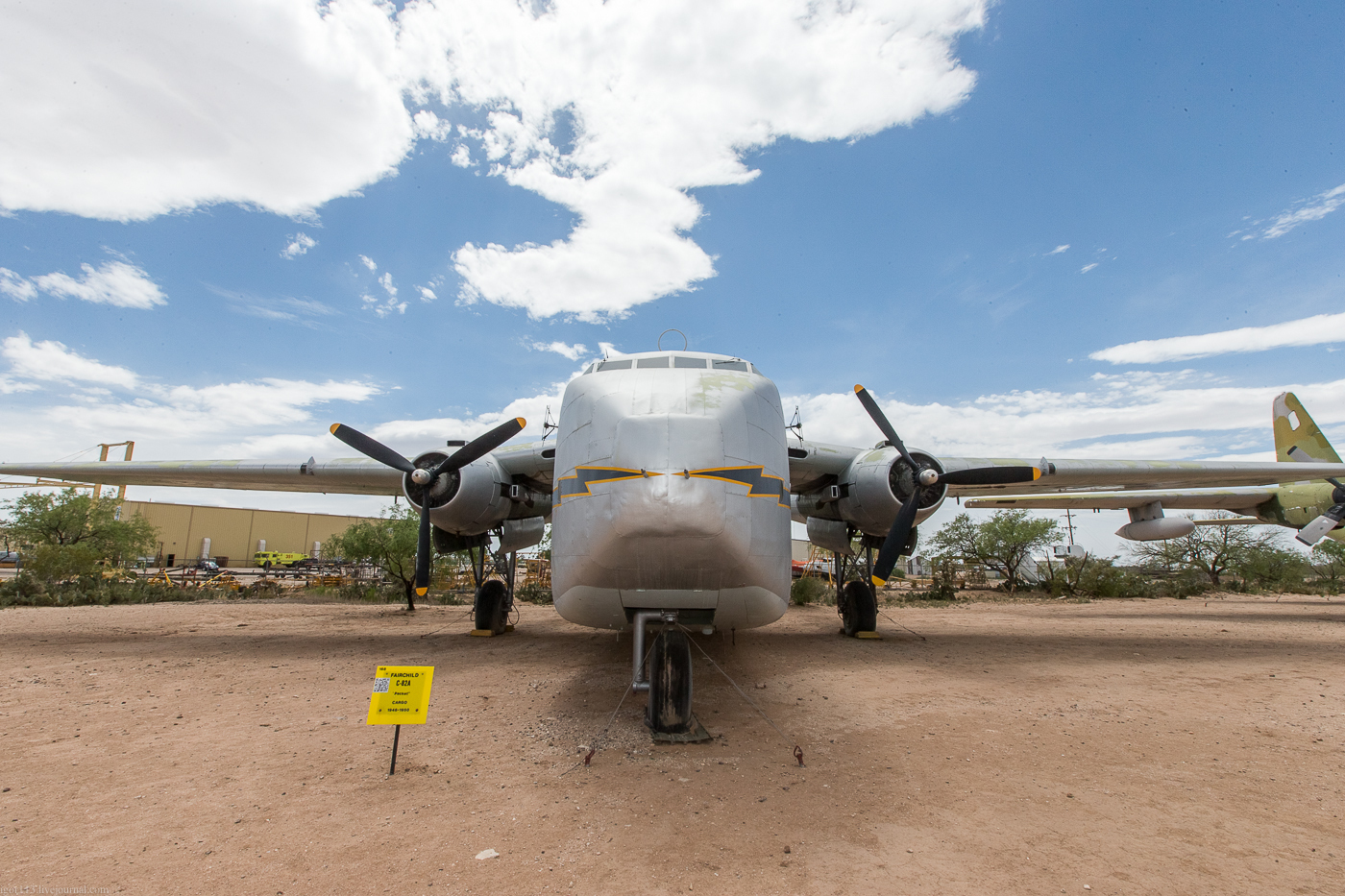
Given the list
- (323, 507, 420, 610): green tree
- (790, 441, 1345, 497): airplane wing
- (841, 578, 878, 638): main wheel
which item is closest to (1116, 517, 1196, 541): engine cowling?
(790, 441, 1345, 497): airplane wing

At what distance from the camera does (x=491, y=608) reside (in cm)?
1309

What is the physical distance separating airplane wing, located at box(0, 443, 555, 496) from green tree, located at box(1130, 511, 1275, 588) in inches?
1295

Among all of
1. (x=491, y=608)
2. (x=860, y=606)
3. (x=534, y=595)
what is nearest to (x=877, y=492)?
(x=860, y=606)

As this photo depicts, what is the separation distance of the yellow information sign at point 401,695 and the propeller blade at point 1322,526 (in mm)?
21701

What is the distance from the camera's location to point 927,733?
20.3 ft

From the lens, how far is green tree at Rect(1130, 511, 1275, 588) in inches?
1218

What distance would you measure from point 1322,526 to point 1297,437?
19.7ft

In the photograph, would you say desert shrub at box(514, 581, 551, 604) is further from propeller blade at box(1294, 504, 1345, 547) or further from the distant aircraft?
propeller blade at box(1294, 504, 1345, 547)

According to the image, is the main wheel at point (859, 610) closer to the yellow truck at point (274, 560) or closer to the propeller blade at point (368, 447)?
the propeller blade at point (368, 447)

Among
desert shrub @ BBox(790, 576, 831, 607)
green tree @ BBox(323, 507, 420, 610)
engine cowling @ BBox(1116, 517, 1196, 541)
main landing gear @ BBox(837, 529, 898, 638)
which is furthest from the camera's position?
desert shrub @ BBox(790, 576, 831, 607)

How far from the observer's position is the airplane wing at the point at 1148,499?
19.3 meters

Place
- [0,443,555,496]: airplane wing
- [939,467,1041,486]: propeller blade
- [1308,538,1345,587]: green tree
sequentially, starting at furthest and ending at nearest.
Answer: [1308,538,1345,587]: green tree → [0,443,555,496]: airplane wing → [939,467,1041,486]: propeller blade

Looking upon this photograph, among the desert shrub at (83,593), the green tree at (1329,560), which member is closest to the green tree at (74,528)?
the desert shrub at (83,593)

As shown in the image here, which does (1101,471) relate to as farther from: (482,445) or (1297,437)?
(1297,437)
